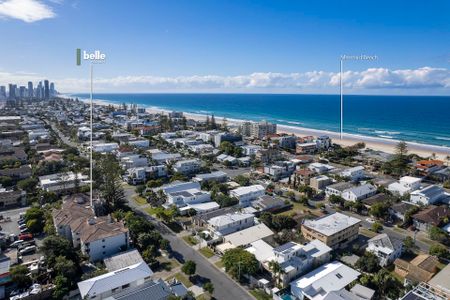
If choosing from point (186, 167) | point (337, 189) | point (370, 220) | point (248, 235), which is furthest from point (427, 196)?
point (186, 167)

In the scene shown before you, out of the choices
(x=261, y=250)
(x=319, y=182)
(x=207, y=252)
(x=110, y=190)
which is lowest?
(x=207, y=252)

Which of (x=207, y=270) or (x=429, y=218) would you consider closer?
(x=207, y=270)

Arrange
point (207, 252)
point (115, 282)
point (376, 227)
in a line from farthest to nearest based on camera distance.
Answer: point (376, 227) < point (207, 252) < point (115, 282)

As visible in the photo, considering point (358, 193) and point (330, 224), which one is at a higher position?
point (358, 193)

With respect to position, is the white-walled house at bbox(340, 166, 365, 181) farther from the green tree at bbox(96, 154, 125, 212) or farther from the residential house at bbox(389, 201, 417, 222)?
the green tree at bbox(96, 154, 125, 212)

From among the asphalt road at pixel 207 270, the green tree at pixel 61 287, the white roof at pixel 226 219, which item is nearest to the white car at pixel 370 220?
the white roof at pixel 226 219

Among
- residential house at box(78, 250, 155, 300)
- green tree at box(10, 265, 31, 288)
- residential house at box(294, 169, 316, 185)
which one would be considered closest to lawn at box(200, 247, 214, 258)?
residential house at box(78, 250, 155, 300)

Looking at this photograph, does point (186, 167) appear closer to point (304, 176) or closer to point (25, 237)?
point (304, 176)
